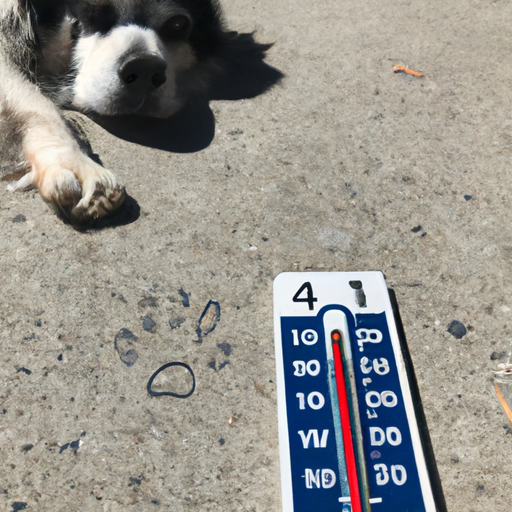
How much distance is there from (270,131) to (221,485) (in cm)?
129

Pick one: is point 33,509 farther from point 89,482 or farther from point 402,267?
point 402,267

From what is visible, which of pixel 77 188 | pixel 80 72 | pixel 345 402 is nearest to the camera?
pixel 345 402

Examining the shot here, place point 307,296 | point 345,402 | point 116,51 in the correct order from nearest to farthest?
point 345,402 → point 307,296 → point 116,51

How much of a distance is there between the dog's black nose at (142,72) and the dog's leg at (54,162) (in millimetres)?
280

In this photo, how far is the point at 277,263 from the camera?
163cm

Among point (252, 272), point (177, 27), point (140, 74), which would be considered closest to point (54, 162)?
point (140, 74)

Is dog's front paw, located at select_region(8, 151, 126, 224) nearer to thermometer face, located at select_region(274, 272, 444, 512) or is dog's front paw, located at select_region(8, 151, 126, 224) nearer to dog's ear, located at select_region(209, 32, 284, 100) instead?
thermometer face, located at select_region(274, 272, 444, 512)

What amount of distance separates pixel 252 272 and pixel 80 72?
3.43 feet

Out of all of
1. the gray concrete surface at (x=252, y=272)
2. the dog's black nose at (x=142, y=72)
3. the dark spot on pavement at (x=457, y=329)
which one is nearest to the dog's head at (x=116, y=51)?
the dog's black nose at (x=142, y=72)

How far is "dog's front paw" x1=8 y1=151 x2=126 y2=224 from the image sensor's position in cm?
158

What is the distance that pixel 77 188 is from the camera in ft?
5.22

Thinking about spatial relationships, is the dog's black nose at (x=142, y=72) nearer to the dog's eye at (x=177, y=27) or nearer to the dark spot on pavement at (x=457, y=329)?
the dog's eye at (x=177, y=27)

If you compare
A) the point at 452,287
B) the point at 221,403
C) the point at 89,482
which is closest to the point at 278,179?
the point at 452,287

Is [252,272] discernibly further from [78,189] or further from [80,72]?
[80,72]
